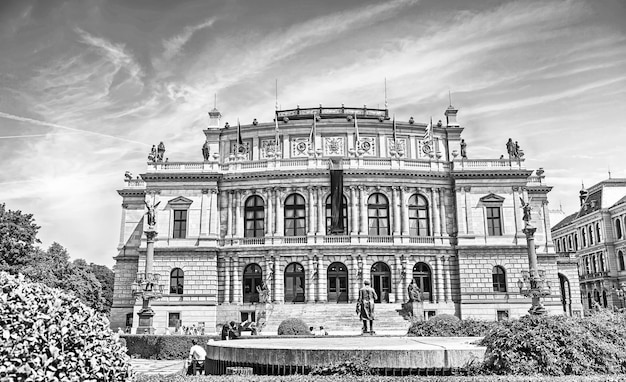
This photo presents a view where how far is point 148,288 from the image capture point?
39344 millimetres

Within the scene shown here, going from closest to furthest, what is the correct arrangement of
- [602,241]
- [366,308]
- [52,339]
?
[52,339]
[366,308]
[602,241]

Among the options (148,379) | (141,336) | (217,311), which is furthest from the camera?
(217,311)

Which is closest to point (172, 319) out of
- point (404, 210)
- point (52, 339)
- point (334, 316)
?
point (334, 316)

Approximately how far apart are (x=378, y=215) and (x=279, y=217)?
8717 mm

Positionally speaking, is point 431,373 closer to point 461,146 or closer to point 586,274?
point 461,146

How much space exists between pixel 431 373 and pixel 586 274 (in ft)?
255

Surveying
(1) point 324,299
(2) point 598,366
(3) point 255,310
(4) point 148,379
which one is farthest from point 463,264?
(4) point 148,379

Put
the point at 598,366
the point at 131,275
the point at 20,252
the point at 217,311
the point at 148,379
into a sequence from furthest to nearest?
1. the point at 131,275
2. the point at 217,311
3. the point at 20,252
4. the point at 598,366
5. the point at 148,379

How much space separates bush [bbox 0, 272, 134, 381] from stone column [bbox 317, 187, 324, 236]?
3977 centimetres

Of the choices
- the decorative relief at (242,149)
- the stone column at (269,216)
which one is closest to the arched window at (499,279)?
the stone column at (269,216)

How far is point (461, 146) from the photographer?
54844mm

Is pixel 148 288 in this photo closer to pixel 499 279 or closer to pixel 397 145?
pixel 397 145

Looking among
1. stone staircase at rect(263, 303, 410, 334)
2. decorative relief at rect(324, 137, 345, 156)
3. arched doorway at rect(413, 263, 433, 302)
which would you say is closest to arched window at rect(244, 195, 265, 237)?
stone staircase at rect(263, 303, 410, 334)

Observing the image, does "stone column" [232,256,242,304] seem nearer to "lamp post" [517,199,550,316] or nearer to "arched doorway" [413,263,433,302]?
"arched doorway" [413,263,433,302]
